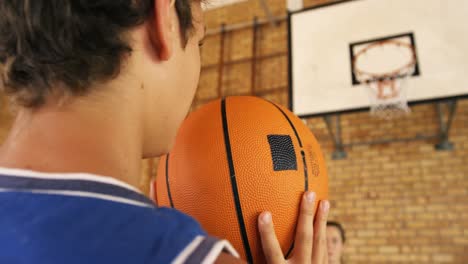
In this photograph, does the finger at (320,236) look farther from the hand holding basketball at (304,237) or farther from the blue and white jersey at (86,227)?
the blue and white jersey at (86,227)

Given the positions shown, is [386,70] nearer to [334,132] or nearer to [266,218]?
[334,132]

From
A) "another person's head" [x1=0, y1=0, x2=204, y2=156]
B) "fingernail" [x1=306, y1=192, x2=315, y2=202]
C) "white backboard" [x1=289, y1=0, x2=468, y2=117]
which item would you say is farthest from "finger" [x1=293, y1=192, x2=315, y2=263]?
"white backboard" [x1=289, y1=0, x2=468, y2=117]

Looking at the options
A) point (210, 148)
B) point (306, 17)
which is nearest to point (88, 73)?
point (210, 148)

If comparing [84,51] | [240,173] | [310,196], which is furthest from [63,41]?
[310,196]

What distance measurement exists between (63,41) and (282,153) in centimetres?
64

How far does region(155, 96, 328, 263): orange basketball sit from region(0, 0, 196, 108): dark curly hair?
1.55 ft

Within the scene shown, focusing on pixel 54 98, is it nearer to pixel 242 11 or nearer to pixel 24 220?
pixel 24 220

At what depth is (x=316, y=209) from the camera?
106 cm

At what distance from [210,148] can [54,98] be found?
50 centimetres

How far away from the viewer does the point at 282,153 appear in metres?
1.05

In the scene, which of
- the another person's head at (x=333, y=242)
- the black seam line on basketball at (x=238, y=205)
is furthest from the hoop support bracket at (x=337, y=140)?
the black seam line on basketball at (x=238, y=205)

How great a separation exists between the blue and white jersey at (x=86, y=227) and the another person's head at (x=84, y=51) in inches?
5.8

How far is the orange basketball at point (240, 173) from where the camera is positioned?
97 cm

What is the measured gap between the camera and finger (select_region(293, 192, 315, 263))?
38.6 inches
